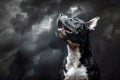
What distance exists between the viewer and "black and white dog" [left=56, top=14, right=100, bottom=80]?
7.79m

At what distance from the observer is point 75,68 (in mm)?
8023

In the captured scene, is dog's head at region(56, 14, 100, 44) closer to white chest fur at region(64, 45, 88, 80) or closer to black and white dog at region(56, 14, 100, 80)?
black and white dog at region(56, 14, 100, 80)

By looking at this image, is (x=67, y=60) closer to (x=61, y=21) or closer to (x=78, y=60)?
(x=78, y=60)

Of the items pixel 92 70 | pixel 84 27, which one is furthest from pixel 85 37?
pixel 92 70

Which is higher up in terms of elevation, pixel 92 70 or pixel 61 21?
pixel 61 21

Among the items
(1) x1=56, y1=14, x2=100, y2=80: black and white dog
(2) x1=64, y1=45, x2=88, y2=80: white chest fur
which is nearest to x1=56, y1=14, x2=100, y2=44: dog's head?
(1) x1=56, y1=14, x2=100, y2=80: black and white dog

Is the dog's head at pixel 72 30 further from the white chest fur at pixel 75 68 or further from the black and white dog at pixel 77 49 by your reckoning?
the white chest fur at pixel 75 68

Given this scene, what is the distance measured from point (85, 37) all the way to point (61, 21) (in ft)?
1.92

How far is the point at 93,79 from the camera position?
8.02m

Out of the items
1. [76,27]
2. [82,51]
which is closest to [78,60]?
[82,51]

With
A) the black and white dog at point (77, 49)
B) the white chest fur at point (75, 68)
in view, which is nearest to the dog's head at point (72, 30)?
the black and white dog at point (77, 49)

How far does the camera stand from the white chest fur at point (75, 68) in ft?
26.1

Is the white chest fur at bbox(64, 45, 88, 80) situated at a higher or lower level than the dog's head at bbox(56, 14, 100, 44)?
lower

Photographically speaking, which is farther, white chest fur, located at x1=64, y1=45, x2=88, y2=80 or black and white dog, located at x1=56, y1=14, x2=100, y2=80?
white chest fur, located at x1=64, y1=45, x2=88, y2=80
